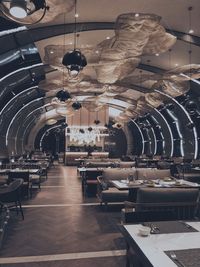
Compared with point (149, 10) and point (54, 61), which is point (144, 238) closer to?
point (54, 61)

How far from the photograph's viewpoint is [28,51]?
1123 cm

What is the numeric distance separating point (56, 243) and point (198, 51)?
9584mm

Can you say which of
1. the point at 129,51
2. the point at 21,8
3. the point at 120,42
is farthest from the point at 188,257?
the point at 129,51

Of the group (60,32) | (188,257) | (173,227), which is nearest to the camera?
(188,257)

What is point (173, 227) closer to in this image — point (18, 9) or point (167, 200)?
point (167, 200)

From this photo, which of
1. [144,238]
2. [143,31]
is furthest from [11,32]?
[144,238]

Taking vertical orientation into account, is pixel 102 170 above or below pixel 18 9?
below

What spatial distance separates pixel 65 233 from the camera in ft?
16.3

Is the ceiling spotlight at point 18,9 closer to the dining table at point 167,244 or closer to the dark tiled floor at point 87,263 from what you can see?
the dining table at point 167,244

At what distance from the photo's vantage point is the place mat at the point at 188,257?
1783 mm

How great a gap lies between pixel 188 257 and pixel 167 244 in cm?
28

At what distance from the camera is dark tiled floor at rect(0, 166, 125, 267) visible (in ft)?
13.2

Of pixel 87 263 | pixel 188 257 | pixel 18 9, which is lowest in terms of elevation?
pixel 87 263

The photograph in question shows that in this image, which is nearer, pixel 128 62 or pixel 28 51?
pixel 128 62
